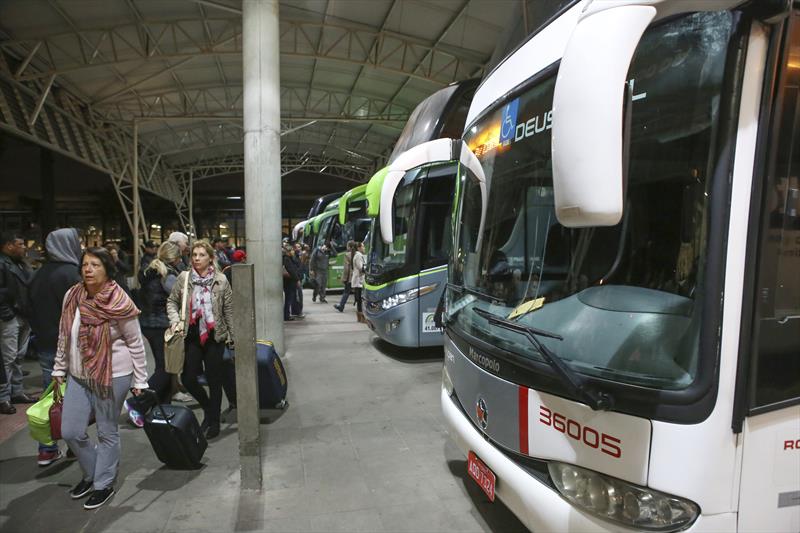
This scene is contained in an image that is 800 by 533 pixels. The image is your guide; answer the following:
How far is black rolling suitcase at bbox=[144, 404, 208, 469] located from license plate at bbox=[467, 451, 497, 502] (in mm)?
2316

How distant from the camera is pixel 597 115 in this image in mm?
1496

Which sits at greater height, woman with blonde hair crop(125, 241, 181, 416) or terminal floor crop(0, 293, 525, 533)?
woman with blonde hair crop(125, 241, 181, 416)

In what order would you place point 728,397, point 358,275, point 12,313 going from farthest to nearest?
point 358,275, point 12,313, point 728,397

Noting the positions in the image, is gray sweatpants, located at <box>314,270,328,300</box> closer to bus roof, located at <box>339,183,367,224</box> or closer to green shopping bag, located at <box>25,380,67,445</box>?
bus roof, located at <box>339,183,367,224</box>

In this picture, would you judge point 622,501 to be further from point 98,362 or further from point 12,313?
point 12,313

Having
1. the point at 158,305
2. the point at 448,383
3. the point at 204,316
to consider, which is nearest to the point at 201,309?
the point at 204,316

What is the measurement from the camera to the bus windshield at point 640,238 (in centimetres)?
177

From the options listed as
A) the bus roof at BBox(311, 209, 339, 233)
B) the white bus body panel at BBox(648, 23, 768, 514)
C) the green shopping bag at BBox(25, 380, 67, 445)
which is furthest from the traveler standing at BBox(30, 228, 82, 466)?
the bus roof at BBox(311, 209, 339, 233)

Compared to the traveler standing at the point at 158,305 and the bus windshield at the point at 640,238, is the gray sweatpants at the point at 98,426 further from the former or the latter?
the bus windshield at the point at 640,238

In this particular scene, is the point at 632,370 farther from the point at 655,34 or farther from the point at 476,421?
the point at 655,34

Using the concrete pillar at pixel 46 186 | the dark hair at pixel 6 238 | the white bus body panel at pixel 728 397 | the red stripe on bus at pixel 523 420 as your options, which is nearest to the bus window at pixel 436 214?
the red stripe on bus at pixel 523 420

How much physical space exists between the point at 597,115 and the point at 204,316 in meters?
3.81

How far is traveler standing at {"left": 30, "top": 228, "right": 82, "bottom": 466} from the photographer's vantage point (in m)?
3.94

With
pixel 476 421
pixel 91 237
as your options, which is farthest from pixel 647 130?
pixel 91 237
